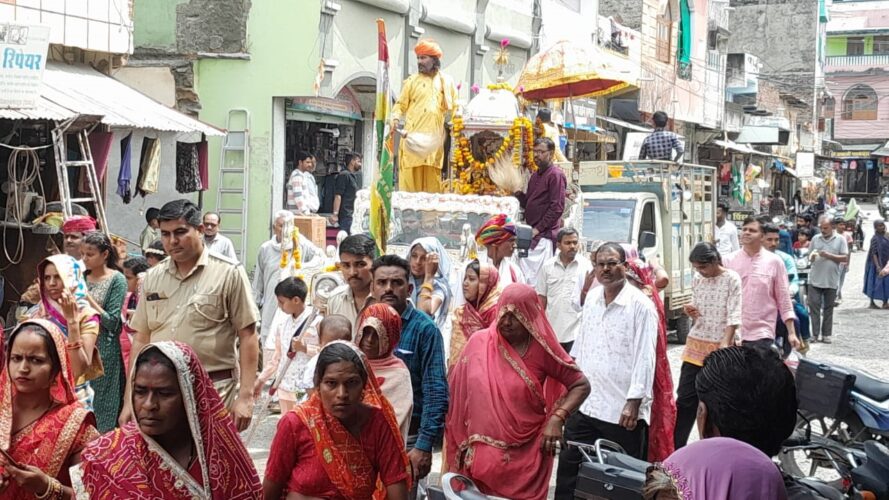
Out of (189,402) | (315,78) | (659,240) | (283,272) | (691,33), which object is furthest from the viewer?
(691,33)

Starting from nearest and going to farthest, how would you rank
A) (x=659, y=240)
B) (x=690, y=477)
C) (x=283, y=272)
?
(x=690, y=477) → (x=283, y=272) → (x=659, y=240)

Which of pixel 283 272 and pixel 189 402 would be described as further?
pixel 283 272

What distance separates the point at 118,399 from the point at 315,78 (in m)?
10.8

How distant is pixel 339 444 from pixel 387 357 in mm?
1150

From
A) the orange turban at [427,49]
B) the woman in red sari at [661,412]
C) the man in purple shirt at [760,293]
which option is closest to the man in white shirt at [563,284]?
the man in purple shirt at [760,293]

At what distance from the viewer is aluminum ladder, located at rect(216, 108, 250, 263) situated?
1741 cm

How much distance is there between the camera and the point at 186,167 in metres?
15.3

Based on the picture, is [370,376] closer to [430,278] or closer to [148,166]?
[430,278]

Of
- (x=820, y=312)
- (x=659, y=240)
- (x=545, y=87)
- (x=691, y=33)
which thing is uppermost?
(x=691, y=33)

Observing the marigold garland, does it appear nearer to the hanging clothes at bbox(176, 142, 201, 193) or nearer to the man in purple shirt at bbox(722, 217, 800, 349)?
the man in purple shirt at bbox(722, 217, 800, 349)

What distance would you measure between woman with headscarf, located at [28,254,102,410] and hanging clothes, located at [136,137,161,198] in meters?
7.92

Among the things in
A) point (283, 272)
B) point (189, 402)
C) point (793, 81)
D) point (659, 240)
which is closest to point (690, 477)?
point (189, 402)

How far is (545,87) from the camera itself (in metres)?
15.5

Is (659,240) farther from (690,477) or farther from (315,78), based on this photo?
(690,477)
